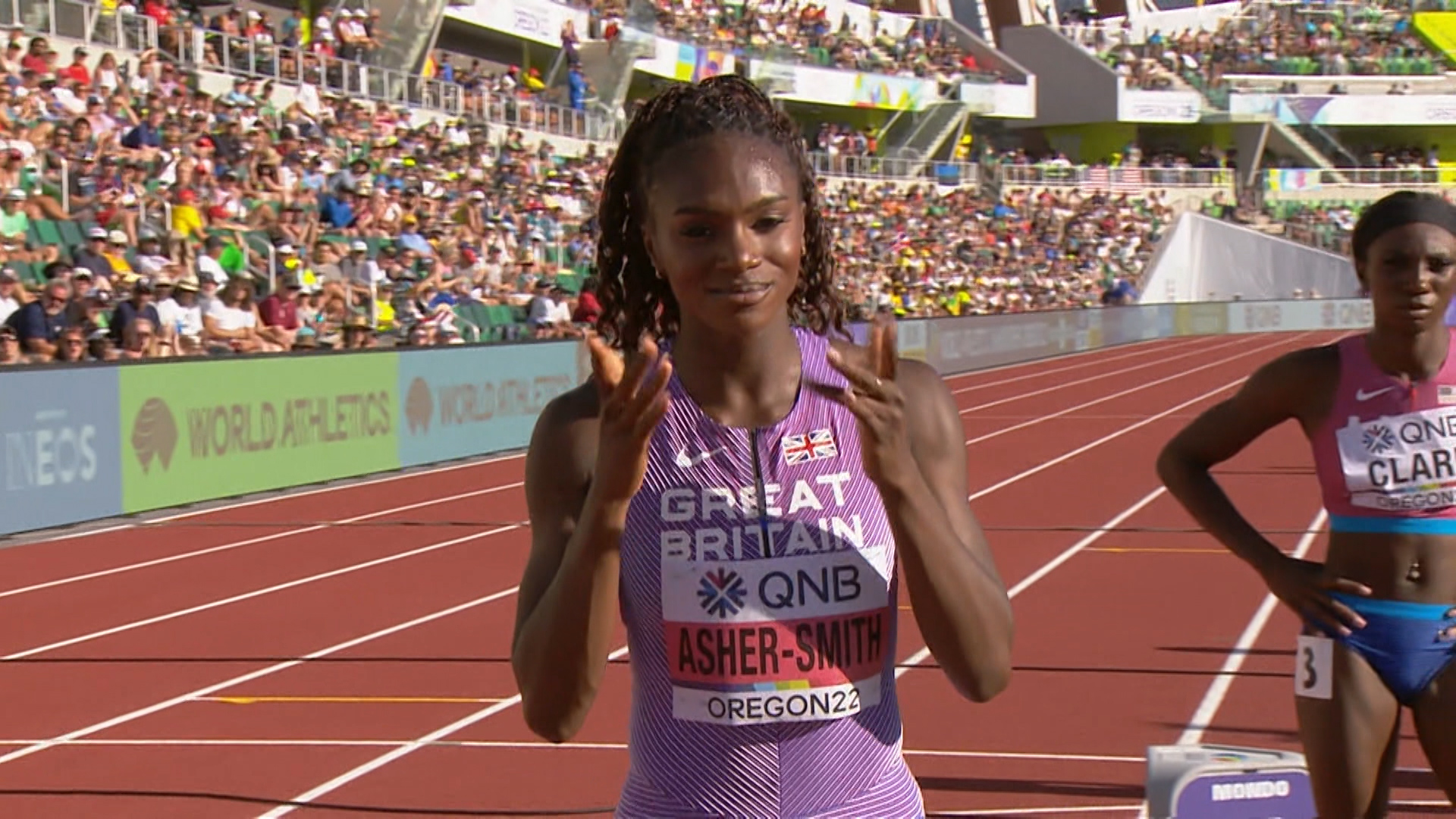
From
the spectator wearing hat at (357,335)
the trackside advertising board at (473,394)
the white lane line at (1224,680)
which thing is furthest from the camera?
the trackside advertising board at (473,394)

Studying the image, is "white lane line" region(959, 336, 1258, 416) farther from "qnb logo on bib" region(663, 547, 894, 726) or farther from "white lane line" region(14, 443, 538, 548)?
"qnb logo on bib" region(663, 547, 894, 726)

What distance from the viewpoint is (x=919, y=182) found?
167 feet

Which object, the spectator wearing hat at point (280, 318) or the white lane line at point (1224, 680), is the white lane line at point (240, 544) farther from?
the white lane line at point (1224, 680)

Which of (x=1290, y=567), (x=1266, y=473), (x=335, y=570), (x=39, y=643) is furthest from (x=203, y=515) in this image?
(x=1290, y=567)

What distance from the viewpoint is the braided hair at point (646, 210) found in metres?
2.45

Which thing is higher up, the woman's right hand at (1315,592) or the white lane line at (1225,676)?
the woman's right hand at (1315,592)

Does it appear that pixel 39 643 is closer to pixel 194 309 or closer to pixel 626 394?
pixel 194 309

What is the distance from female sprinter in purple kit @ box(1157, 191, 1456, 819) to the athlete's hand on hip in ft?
8.12

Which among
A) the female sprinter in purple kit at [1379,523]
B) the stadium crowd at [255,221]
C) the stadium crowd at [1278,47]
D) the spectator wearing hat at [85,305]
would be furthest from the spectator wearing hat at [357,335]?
the stadium crowd at [1278,47]

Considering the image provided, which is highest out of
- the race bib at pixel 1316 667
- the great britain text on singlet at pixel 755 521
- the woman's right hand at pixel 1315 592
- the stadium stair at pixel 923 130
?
the stadium stair at pixel 923 130

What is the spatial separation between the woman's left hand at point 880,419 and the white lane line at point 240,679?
6.21 metres

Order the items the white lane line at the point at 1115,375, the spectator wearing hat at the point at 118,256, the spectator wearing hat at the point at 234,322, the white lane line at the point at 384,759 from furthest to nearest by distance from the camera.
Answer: the white lane line at the point at 1115,375 < the spectator wearing hat at the point at 234,322 < the spectator wearing hat at the point at 118,256 < the white lane line at the point at 384,759

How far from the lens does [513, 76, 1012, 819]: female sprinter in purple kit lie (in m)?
2.35

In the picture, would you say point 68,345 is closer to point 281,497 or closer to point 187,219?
point 281,497
